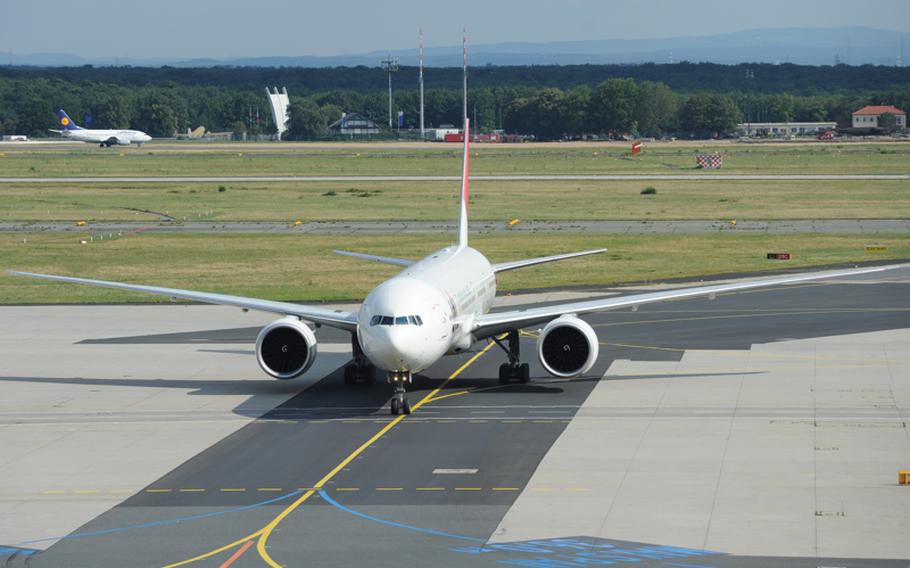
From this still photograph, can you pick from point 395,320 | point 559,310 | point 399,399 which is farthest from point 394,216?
point 395,320

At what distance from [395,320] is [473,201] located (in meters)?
85.0

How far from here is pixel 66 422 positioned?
3956cm

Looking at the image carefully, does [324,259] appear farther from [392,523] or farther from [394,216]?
[392,523]

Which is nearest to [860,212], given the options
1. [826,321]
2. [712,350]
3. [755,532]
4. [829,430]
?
[826,321]

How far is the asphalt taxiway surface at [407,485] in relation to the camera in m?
26.3

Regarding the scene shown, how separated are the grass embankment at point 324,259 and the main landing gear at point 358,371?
767 inches

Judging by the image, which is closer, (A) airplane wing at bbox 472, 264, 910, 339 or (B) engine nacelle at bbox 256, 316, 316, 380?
(B) engine nacelle at bbox 256, 316, 316, 380

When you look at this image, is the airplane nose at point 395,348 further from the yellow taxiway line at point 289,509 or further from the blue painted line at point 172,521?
the blue painted line at point 172,521

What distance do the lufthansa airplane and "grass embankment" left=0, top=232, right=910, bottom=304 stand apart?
19.4 meters

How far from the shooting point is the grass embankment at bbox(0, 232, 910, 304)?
69.1m

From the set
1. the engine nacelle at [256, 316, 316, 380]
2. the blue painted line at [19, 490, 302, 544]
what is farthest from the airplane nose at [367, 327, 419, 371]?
the blue painted line at [19, 490, 302, 544]

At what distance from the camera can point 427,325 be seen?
3791 cm

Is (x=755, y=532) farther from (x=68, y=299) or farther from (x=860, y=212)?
(x=860, y=212)

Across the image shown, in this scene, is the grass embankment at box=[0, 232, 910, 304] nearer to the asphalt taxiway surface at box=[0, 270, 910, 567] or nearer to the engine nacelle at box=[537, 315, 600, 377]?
the asphalt taxiway surface at box=[0, 270, 910, 567]
